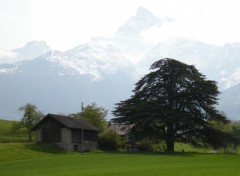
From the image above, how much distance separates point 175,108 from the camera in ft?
252

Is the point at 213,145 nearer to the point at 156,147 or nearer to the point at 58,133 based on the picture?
the point at 156,147

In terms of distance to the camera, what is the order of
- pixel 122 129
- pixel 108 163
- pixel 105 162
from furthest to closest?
pixel 122 129
pixel 105 162
pixel 108 163

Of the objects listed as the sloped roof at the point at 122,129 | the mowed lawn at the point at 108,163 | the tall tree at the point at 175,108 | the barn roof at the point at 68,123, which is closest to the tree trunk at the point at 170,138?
the tall tree at the point at 175,108

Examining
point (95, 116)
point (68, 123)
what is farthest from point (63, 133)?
point (95, 116)

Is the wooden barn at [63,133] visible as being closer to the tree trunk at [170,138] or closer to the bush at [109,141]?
the bush at [109,141]

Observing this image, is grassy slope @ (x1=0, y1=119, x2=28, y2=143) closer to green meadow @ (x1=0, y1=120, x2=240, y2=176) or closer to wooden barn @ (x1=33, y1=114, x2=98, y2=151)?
wooden barn @ (x1=33, y1=114, x2=98, y2=151)

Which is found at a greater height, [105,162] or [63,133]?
[63,133]

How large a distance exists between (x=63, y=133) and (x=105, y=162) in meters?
29.1

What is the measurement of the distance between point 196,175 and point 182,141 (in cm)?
4310

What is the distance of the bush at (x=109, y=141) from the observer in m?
83.8

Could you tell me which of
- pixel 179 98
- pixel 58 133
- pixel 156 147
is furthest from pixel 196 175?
pixel 156 147

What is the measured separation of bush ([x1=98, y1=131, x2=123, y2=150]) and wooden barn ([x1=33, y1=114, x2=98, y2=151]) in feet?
11.0

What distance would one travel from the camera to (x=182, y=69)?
250ft

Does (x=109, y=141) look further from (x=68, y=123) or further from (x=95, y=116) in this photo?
(x=95, y=116)
